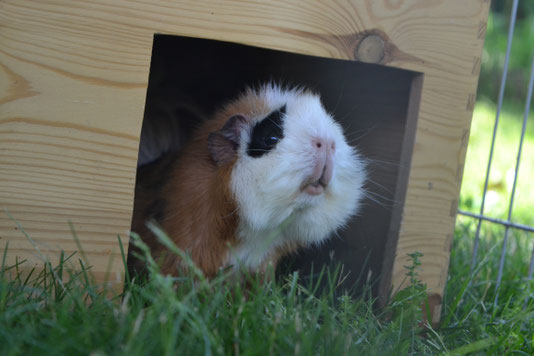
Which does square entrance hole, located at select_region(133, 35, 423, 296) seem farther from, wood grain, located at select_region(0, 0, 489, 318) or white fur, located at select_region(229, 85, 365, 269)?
wood grain, located at select_region(0, 0, 489, 318)

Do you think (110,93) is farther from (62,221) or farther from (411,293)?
(411,293)

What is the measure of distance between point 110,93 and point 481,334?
53.8 inches

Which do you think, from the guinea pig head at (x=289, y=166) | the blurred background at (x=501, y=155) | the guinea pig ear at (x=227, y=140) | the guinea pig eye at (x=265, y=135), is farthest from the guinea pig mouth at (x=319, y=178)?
the blurred background at (x=501, y=155)

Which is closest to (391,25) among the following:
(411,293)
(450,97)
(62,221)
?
(450,97)

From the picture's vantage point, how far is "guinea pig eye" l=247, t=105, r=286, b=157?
1.69 m

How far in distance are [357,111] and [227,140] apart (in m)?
0.78

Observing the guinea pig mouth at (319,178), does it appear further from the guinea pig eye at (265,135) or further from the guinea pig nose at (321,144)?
the guinea pig eye at (265,135)

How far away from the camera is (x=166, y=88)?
3.10m

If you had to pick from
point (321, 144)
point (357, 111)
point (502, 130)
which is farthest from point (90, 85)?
point (502, 130)

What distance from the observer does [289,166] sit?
63.4 inches

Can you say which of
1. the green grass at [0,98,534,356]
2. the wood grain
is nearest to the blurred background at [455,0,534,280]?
the green grass at [0,98,534,356]

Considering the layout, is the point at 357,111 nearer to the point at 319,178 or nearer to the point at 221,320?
the point at 319,178

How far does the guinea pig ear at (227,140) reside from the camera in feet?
5.81

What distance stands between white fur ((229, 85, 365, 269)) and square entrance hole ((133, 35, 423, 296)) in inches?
7.3
